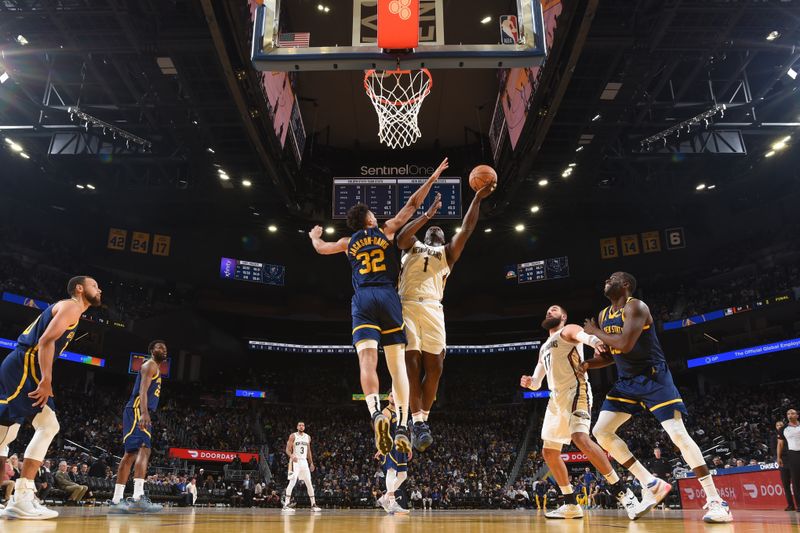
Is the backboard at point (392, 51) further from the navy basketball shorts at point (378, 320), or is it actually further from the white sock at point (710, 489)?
the white sock at point (710, 489)

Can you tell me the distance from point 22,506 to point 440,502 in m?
18.4

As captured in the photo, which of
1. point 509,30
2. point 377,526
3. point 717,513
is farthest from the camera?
point 509,30

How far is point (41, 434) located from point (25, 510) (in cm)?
69

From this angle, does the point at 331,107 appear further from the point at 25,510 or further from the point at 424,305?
the point at 25,510

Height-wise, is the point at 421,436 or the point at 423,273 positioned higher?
the point at 423,273

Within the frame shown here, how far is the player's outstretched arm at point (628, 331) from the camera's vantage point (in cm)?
529

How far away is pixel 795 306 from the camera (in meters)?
23.2

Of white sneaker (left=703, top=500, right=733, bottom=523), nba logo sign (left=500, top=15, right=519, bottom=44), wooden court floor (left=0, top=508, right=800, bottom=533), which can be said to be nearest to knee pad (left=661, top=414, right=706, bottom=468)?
white sneaker (left=703, top=500, right=733, bottom=523)

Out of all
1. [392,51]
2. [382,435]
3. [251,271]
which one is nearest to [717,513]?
[382,435]

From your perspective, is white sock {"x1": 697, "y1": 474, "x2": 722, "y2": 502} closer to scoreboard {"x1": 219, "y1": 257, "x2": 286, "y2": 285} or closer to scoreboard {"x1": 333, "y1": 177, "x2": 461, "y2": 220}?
scoreboard {"x1": 333, "y1": 177, "x2": 461, "y2": 220}

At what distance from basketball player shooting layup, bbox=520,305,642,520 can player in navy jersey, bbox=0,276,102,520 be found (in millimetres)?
4576

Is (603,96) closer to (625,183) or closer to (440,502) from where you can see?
(625,183)

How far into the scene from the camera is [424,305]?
583 centimetres

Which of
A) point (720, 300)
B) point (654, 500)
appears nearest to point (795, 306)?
point (720, 300)
